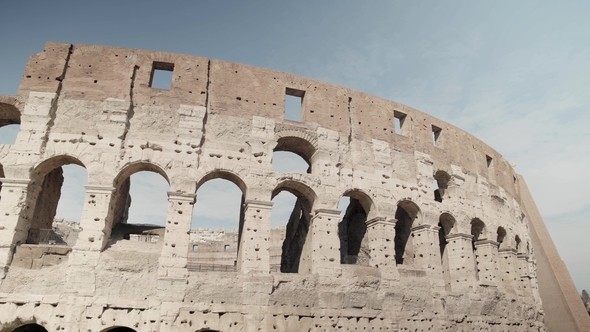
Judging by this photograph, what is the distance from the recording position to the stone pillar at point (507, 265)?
15141mm

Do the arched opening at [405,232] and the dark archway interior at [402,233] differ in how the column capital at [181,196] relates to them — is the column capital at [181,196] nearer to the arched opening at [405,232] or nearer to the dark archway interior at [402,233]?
the arched opening at [405,232]

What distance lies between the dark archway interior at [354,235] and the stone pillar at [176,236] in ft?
18.8

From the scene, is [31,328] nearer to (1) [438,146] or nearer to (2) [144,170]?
(2) [144,170]

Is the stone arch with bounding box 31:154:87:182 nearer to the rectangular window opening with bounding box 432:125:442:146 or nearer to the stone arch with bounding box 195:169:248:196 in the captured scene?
the stone arch with bounding box 195:169:248:196

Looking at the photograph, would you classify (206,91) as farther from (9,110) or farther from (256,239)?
(9,110)

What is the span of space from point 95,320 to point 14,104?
5739mm

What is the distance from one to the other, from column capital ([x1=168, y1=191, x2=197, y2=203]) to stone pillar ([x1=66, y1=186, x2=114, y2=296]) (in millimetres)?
1355

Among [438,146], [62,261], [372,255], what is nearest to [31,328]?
[62,261]

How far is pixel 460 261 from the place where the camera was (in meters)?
13.3

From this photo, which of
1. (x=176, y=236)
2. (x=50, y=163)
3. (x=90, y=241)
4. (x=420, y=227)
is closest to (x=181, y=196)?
(x=176, y=236)

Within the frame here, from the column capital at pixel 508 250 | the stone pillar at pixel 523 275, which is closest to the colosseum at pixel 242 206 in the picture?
the stone pillar at pixel 523 275

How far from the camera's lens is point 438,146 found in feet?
48.1

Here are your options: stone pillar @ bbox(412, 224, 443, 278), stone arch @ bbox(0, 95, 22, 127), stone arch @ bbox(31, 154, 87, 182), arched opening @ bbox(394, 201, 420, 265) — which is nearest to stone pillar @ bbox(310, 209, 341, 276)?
arched opening @ bbox(394, 201, 420, 265)

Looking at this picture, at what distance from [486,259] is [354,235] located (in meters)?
4.60
